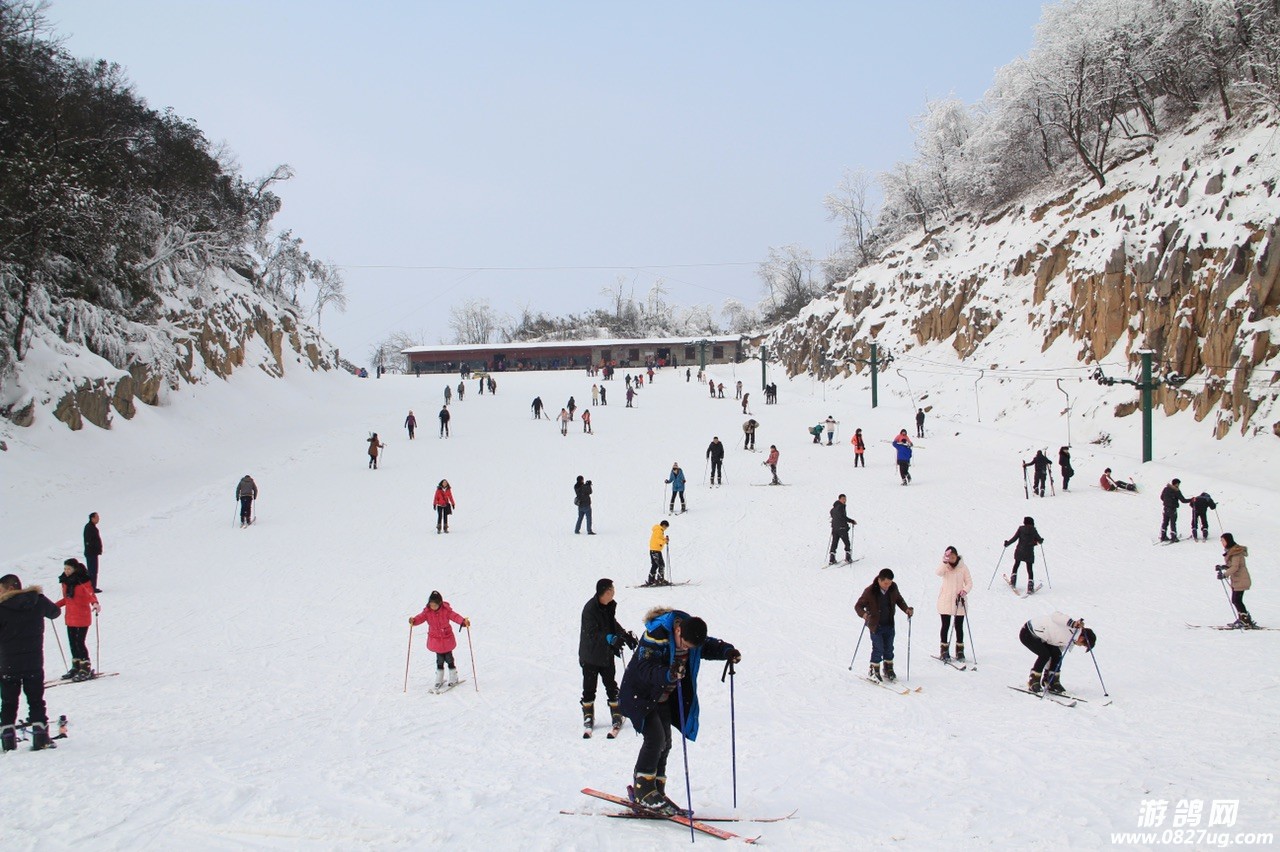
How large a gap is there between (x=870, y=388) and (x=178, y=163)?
36757mm

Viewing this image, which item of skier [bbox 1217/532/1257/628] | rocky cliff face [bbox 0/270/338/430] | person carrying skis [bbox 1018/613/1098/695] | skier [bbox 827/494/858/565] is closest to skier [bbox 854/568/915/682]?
person carrying skis [bbox 1018/613/1098/695]

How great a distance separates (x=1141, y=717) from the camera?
699 centimetres

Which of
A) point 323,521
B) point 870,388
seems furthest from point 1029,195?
point 323,521

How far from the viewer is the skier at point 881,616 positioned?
8336mm

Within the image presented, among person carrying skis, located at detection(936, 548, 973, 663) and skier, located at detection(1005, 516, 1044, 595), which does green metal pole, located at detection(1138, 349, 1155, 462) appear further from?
person carrying skis, located at detection(936, 548, 973, 663)

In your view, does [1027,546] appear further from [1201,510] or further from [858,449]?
[858,449]

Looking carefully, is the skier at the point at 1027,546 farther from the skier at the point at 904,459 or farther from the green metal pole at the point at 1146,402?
the green metal pole at the point at 1146,402

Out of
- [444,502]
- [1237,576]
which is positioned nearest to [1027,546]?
[1237,576]

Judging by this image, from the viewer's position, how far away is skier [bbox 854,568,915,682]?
834 centimetres

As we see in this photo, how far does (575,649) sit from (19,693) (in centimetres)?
586

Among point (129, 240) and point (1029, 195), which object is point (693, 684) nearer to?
point (129, 240)

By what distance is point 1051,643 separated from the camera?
779 cm

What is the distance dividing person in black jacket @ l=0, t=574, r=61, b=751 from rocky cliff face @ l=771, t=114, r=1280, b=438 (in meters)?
26.3

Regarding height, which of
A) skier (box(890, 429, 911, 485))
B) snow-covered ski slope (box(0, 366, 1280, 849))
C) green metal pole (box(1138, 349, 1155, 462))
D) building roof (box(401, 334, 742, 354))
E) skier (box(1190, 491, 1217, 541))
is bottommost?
snow-covered ski slope (box(0, 366, 1280, 849))
